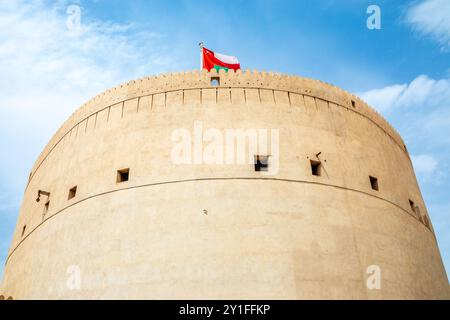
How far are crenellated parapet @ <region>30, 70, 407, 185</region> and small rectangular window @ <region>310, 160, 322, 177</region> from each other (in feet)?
5.87

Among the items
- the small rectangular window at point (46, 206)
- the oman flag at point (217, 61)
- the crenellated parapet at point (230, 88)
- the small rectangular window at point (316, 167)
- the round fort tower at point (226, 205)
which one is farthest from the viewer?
the oman flag at point (217, 61)

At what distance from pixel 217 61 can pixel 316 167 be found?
4810 millimetres

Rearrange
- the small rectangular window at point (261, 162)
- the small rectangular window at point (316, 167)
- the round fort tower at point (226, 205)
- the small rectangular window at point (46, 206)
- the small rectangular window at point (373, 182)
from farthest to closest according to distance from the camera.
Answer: the small rectangular window at point (46, 206) → the small rectangular window at point (373, 182) → the small rectangular window at point (316, 167) → the small rectangular window at point (261, 162) → the round fort tower at point (226, 205)

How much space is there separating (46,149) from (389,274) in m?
10.4

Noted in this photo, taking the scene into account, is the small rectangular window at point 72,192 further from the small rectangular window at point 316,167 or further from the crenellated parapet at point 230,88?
the small rectangular window at point 316,167

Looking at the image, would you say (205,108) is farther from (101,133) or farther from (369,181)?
(369,181)

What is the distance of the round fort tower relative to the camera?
8.87m

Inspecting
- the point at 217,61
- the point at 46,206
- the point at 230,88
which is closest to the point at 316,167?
the point at 230,88

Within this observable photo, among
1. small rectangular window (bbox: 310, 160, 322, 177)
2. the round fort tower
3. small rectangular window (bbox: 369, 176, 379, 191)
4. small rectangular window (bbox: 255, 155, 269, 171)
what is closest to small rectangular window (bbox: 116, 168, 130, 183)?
the round fort tower

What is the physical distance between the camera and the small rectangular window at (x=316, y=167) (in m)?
10.4

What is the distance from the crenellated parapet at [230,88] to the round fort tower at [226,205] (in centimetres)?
4

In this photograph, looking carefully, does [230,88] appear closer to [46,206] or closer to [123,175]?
[123,175]

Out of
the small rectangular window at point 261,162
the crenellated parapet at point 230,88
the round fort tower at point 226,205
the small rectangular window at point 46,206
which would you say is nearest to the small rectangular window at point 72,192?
the round fort tower at point 226,205

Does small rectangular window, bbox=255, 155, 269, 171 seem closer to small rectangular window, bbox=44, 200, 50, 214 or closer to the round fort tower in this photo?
the round fort tower
